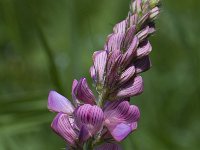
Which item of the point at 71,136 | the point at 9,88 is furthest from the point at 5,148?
the point at 71,136

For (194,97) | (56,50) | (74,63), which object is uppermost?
(56,50)

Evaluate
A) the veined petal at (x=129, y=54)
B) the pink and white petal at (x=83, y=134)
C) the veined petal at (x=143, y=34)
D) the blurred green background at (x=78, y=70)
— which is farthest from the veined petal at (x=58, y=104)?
the blurred green background at (x=78, y=70)

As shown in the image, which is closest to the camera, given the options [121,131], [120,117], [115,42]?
[121,131]

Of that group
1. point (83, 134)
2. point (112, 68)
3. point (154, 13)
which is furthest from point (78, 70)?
point (83, 134)

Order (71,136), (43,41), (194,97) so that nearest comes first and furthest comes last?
1. (71,136)
2. (43,41)
3. (194,97)

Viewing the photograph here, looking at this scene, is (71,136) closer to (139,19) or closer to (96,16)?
(139,19)

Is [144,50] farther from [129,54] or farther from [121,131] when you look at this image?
[121,131]

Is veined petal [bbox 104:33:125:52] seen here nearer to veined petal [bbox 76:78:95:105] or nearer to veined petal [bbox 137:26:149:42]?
veined petal [bbox 137:26:149:42]
